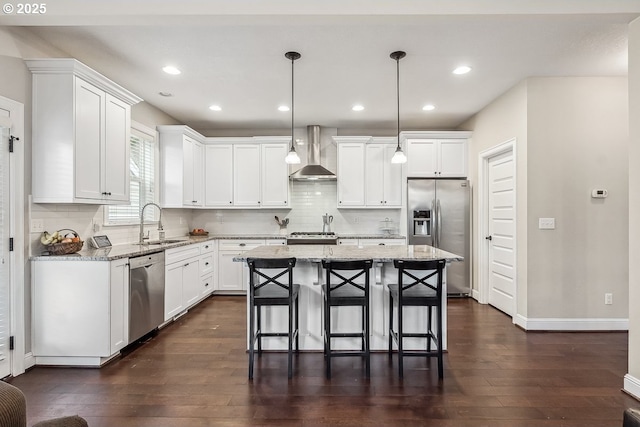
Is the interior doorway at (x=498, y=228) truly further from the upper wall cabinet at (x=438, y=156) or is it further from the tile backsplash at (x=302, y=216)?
the tile backsplash at (x=302, y=216)

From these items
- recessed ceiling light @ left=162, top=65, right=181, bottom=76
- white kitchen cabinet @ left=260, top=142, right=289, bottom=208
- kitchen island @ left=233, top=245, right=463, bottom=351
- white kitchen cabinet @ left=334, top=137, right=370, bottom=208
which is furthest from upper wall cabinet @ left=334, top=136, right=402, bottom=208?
recessed ceiling light @ left=162, top=65, right=181, bottom=76

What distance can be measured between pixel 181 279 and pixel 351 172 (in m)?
3.12

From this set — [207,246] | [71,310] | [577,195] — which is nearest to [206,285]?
[207,246]

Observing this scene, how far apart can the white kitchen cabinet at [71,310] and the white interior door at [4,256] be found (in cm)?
20

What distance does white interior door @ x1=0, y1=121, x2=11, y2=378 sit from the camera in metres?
2.63

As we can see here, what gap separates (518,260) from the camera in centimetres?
397

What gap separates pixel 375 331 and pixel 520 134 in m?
2.82

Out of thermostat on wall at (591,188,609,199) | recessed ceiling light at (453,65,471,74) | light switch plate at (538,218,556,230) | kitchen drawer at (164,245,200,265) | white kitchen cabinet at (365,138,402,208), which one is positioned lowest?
kitchen drawer at (164,245,200,265)

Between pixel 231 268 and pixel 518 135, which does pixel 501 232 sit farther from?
pixel 231 268

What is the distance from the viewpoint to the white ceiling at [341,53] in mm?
2443

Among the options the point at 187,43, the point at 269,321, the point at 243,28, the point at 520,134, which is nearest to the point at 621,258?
the point at 520,134

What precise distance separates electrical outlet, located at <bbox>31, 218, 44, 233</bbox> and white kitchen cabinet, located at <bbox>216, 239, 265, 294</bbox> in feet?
8.75

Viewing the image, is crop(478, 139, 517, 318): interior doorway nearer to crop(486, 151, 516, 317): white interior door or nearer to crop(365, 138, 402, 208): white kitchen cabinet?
crop(486, 151, 516, 317): white interior door

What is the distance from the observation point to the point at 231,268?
5438mm
